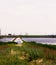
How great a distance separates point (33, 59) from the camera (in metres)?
19.2

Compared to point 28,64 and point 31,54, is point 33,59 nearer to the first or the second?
point 31,54

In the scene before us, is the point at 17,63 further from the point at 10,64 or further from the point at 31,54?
the point at 31,54

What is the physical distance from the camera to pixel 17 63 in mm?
16625

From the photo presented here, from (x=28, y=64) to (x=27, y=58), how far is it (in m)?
3.00

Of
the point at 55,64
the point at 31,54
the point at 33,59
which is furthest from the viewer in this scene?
the point at 31,54

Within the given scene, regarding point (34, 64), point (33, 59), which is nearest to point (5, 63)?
point (34, 64)

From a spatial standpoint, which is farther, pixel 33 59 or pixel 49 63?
pixel 33 59

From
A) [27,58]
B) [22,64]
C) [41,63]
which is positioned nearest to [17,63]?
[22,64]

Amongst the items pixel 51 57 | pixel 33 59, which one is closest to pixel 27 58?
pixel 33 59

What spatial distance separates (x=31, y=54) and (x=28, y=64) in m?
3.88

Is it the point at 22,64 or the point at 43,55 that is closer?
the point at 22,64

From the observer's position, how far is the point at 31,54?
20.4 meters

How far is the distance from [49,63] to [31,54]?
4178 mm

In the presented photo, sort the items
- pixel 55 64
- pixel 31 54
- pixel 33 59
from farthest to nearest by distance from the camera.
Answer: pixel 31 54, pixel 33 59, pixel 55 64
